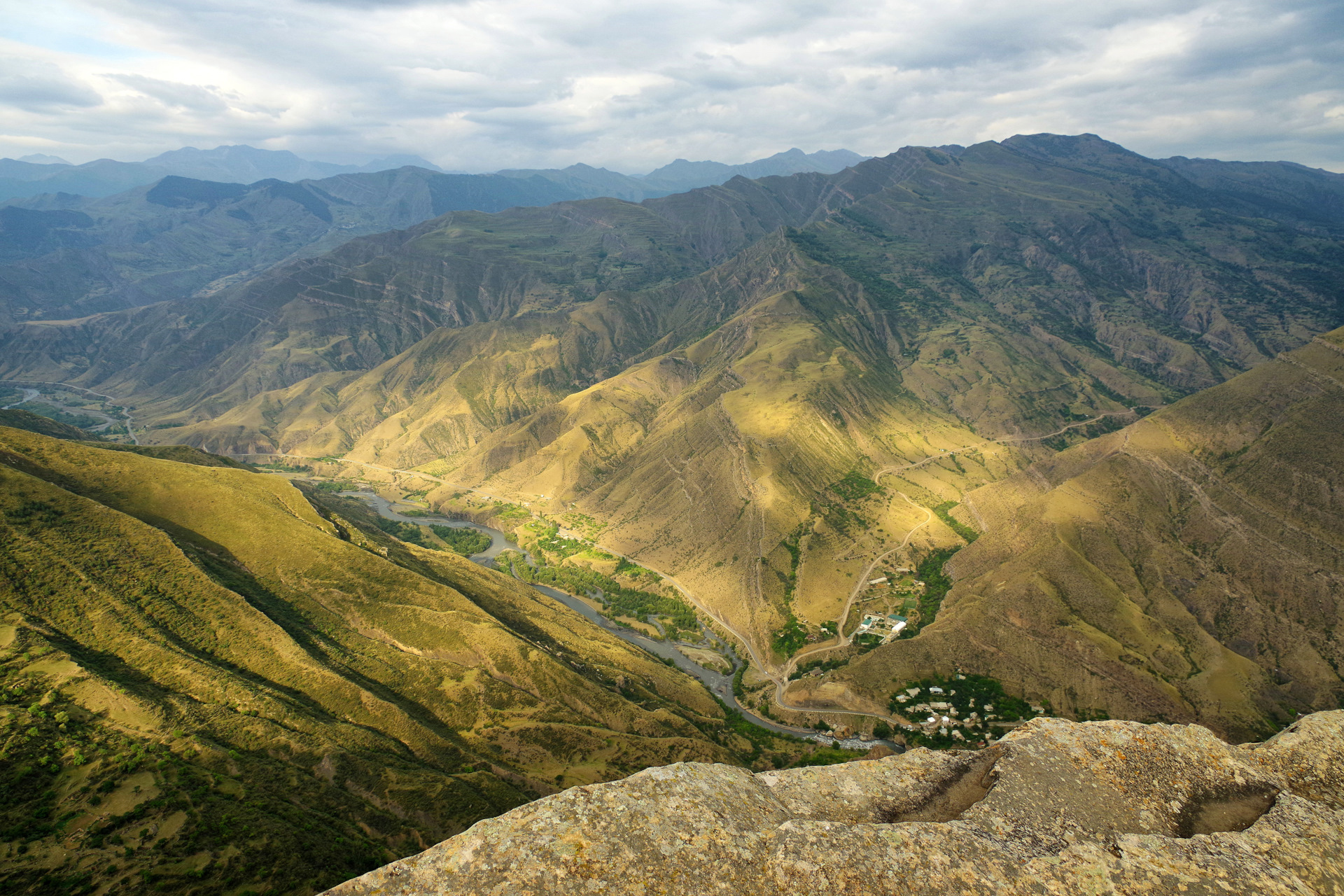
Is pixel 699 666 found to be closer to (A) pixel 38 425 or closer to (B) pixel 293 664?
(B) pixel 293 664

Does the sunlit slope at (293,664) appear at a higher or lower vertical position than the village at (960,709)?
higher

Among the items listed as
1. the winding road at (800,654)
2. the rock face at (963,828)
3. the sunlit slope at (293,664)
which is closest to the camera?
the rock face at (963,828)

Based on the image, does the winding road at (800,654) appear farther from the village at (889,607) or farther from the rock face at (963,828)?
the rock face at (963,828)

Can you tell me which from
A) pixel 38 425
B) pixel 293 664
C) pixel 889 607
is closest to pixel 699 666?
pixel 889 607

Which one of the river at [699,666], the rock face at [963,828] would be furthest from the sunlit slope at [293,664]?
the rock face at [963,828]

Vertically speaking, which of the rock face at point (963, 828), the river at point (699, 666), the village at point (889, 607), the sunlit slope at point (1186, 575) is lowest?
the river at point (699, 666)

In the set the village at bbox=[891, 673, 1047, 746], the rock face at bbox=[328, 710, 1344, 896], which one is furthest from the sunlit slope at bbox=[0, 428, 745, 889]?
the village at bbox=[891, 673, 1047, 746]
